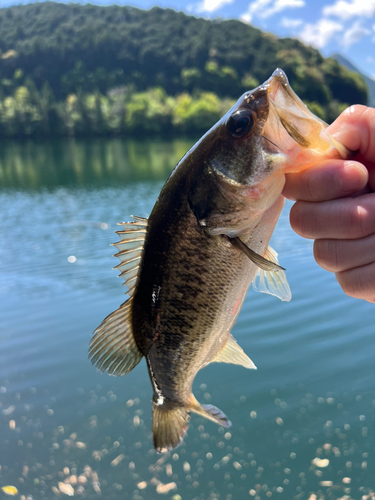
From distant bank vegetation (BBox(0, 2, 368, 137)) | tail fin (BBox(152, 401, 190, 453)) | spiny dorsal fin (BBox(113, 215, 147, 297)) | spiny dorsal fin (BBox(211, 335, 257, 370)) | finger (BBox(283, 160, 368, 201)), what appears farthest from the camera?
distant bank vegetation (BBox(0, 2, 368, 137))

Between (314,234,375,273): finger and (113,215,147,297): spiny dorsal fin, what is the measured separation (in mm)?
986

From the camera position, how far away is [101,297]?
10219 mm

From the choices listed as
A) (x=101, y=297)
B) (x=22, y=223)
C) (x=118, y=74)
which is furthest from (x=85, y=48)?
(x=101, y=297)

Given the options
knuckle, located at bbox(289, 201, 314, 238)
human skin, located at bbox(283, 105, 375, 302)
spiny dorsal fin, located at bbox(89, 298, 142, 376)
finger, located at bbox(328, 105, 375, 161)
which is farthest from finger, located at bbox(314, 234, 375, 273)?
spiny dorsal fin, located at bbox(89, 298, 142, 376)

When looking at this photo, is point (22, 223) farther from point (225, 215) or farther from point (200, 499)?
point (225, 215)

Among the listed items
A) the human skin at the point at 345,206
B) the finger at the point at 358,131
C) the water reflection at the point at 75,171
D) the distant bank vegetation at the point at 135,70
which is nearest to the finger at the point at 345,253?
the human skin at the point at 345,206

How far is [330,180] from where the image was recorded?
1.77 meters

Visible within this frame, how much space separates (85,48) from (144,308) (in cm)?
15873

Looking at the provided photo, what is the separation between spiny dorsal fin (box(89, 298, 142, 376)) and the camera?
2.29m

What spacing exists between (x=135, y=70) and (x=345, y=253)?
149 meters

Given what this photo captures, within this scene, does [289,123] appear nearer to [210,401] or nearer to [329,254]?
[329,254]

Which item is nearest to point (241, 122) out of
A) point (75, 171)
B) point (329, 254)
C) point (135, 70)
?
point (329, 254)

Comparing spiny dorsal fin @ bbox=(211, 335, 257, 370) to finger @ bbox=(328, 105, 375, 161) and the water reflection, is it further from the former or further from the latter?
the water reflection

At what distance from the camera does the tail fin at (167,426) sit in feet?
7.93
